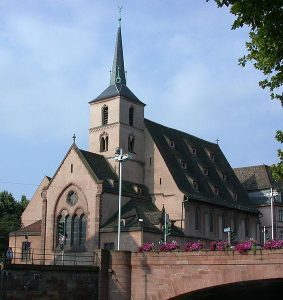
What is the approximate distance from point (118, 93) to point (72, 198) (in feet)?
42.0

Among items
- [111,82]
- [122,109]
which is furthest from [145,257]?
[111,82]

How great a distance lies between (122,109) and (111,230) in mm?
15147

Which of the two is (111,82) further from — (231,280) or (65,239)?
(231,280)

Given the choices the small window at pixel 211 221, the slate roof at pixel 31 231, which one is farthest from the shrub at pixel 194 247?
the slate roof at pixel 31 231

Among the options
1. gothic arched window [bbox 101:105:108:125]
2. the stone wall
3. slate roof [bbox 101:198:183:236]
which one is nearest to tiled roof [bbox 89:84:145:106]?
gothic arched window [bbox 101:105:108:125]

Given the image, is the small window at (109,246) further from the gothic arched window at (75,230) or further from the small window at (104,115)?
the small window at (104,115)

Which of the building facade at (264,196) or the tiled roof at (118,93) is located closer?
the tiled roof at (118,93)

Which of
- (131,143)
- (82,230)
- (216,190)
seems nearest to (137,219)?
(82,230)

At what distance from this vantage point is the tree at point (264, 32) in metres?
14.5

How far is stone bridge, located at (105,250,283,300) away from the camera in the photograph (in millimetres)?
31641

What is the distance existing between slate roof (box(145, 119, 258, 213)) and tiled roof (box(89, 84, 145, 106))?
133 inches

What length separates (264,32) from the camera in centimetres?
1510

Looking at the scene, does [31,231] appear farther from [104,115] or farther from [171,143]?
[171,143]

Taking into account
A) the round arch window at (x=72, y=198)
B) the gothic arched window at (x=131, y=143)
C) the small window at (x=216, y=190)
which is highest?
the gothic arched window at (x=131, y=143)
